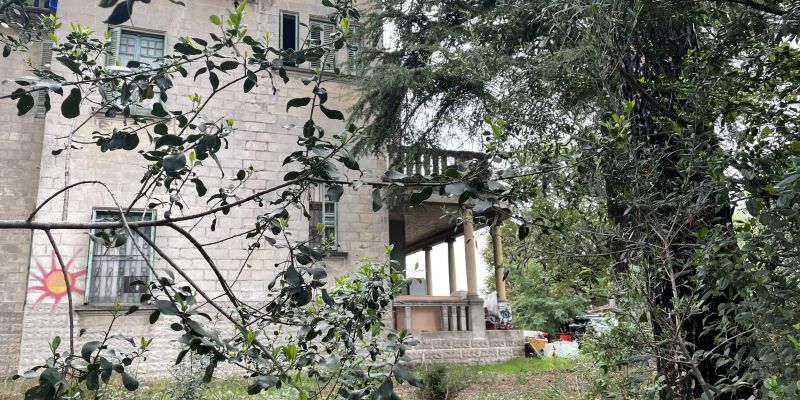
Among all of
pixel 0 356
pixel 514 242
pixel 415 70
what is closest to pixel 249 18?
pixel 415 70

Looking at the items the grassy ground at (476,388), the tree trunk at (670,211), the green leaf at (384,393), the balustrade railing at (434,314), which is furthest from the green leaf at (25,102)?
the balustrade railing at (434,314)

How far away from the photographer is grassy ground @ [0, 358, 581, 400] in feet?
19.2

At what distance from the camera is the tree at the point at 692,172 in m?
2.13

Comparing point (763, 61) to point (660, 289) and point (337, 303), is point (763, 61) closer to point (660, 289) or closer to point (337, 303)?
point (660, 289)

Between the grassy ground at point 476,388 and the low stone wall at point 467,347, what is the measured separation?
0.60m

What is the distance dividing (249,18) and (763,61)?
10.1 m

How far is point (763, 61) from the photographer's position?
291cm

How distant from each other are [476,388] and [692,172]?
6292mm

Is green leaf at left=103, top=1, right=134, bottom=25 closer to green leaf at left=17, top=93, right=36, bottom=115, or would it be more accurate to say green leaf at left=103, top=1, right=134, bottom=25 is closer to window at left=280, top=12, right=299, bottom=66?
green leaf at left=17, top=93, right=36, bottom=115

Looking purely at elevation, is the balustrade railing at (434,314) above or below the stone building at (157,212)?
below

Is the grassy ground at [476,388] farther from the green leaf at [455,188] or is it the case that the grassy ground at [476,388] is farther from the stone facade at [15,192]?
the green leaf at [455,188]

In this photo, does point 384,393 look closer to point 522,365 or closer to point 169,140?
point 169,140

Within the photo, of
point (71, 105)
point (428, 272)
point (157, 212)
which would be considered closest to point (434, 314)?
point (157, 212)

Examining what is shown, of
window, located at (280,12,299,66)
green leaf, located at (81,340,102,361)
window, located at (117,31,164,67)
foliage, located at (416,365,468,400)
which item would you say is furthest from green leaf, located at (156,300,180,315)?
window, located at (280,12,299,66)
